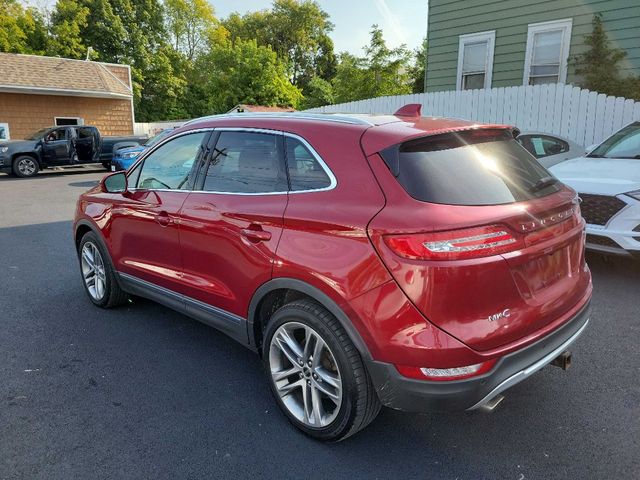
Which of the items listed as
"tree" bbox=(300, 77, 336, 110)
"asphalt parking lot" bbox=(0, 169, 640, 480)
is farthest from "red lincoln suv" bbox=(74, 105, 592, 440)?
"tree" bbox=(300, 77, 336, 110)

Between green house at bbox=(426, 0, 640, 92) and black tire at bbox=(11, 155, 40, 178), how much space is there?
13.4 meters

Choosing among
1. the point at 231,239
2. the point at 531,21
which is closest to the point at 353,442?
the point at 231,239

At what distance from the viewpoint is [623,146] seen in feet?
19.0

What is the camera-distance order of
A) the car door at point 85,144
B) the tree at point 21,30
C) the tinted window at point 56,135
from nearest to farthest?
the tinted window at point 56,135 → the car door at point 85,144 → the tree at point 21,30

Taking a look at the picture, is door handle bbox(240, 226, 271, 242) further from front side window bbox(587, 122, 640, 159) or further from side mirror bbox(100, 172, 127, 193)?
front side window bbox(587, 122, 640, 159)

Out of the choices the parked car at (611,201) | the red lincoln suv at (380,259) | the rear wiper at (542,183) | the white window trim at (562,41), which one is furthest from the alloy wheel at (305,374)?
the white window trim at (562,41)

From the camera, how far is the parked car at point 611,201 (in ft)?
14.9

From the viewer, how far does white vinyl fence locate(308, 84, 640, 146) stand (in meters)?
9.14

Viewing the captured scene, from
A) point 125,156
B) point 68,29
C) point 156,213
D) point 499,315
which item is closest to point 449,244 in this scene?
point 499,315

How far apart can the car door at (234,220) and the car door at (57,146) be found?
16.1m

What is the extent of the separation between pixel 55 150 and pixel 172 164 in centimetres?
1561

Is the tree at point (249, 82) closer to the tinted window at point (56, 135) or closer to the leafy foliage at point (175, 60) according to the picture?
the leafy foliage at point (175, 60)

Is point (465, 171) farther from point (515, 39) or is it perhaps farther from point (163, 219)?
point (515, 39)

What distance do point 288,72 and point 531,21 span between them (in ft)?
146
